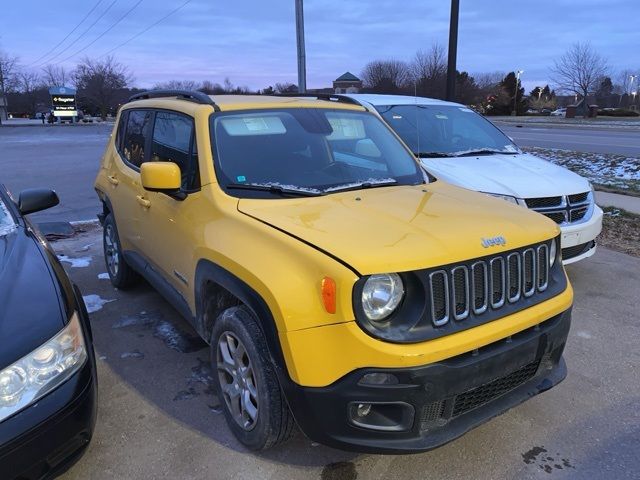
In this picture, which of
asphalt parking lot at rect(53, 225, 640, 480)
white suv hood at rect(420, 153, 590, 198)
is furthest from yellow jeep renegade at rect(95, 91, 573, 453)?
white suv hood at rect(420, 153, 590, 198)

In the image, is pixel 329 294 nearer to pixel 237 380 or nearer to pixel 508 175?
pixel 237 380

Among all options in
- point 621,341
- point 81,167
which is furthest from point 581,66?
point 621,341

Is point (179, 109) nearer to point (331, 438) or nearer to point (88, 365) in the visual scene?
point (88, 365)

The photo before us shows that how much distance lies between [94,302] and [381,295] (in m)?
3.53

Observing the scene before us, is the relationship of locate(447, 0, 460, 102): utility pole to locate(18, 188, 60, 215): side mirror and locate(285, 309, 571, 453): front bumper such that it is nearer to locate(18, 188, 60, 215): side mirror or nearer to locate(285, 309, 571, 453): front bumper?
locate(18, 188, 60, 215): side mirror

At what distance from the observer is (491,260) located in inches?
98.9

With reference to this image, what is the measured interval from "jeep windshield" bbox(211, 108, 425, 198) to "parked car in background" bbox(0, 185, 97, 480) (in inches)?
43.7

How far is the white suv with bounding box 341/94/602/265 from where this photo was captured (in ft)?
16.1

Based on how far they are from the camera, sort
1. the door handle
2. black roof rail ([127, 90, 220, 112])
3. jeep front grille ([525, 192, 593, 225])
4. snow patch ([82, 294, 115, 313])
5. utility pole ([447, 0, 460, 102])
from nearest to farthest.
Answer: black roof rail ([127, 90, 220, 112])
the door handle
snow patch ([82, 294, 115, 313])
jeep front grille ([525, 192, 593, 225])
utility pole ([447, 0, 460, 102])

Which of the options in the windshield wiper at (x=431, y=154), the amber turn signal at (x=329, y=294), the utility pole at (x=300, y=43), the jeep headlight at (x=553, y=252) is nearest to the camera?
the amber turn signal at (x=329, y=294)

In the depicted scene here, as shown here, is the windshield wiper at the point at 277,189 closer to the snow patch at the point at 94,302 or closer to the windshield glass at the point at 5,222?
the windshield glass at the point at 5,222

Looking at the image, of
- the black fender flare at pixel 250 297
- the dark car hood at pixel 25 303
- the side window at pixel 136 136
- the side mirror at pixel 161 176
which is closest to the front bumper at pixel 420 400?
the black fender flare at pixel 250 297

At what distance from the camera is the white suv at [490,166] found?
4.91 meters

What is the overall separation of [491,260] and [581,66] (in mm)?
65336
